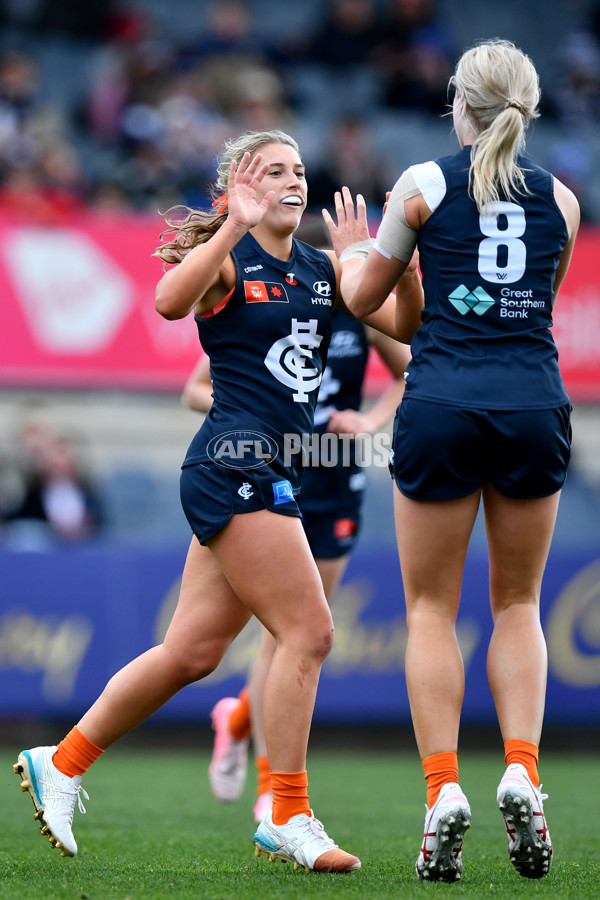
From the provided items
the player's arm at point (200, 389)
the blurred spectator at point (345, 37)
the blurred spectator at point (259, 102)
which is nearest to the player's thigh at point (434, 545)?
the player's arm at point (200, 389)

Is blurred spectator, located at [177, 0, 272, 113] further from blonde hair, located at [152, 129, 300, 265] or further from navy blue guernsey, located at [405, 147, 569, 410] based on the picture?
navy blue guernsey, located at [405, 147, 569, 410]

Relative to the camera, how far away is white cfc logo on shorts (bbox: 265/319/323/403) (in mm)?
3689

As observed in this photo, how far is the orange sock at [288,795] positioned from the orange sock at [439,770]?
40 cm

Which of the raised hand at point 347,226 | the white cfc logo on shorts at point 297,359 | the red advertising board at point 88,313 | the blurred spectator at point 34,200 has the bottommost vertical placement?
the white cfc logo on shorts at point 297,359

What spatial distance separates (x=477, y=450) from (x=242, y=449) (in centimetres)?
69

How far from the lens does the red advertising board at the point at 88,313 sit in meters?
10.5

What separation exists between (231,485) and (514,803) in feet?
3.89

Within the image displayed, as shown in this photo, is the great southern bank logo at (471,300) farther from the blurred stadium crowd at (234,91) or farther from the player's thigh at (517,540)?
the blurred stadium crowd at (234,91)

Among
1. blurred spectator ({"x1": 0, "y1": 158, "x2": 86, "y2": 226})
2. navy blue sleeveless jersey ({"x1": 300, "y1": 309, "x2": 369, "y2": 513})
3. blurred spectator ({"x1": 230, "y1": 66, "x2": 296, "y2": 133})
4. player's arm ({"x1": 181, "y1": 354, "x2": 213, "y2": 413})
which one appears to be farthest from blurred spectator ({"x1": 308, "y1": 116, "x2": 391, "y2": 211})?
player's arm ({"x1": 181, "y1": 354, "x2": 213, "y2": 413})

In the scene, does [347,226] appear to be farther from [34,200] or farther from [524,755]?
[34,200]

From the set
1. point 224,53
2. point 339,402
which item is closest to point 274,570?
point 339,402

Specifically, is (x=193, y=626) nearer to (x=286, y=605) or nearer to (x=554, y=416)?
(x=286, y=605)

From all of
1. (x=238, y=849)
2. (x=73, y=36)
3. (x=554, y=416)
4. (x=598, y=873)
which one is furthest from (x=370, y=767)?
(x=73, y=36)

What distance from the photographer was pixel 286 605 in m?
3.57
